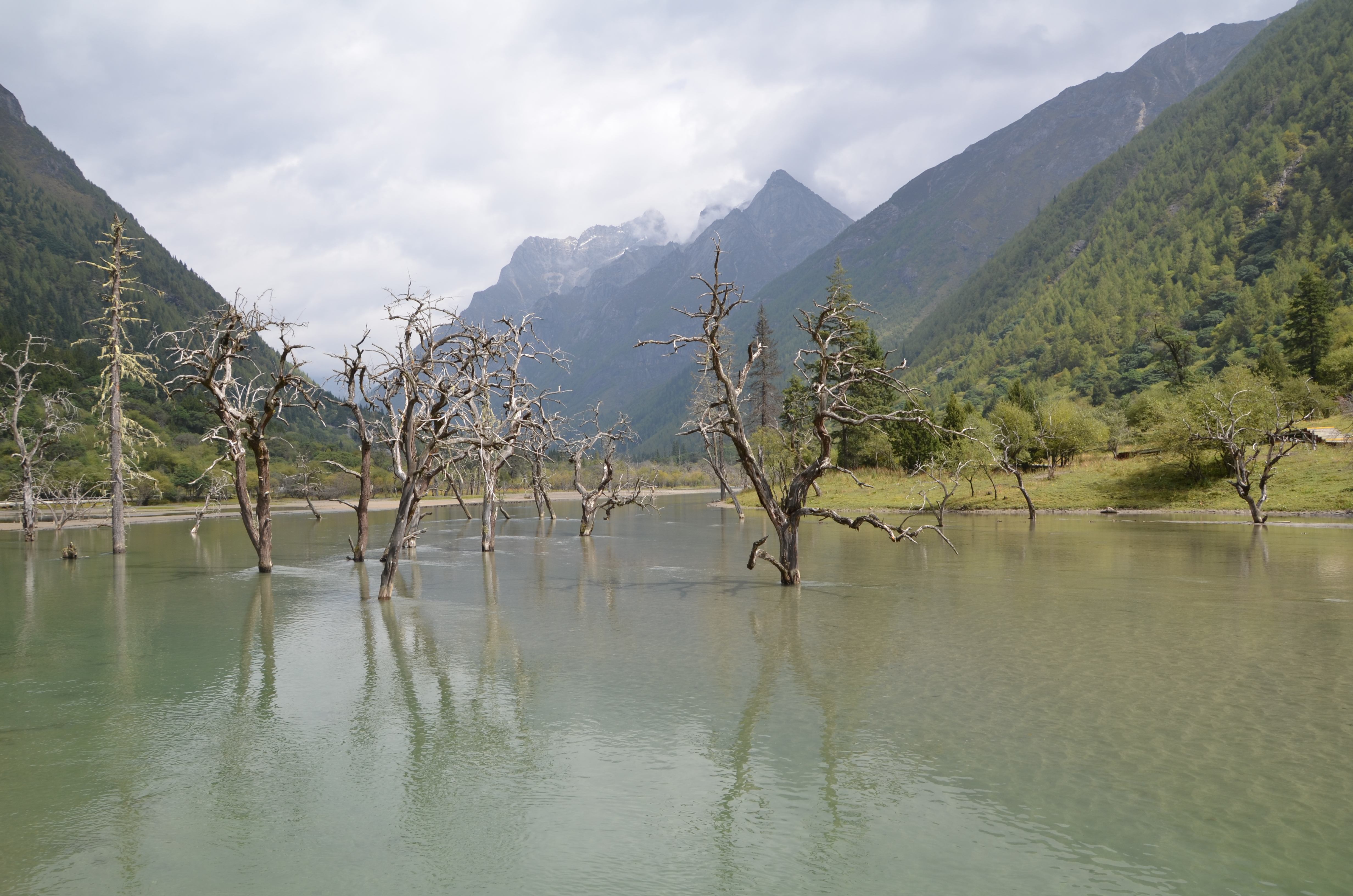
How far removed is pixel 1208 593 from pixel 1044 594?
4.32 meters

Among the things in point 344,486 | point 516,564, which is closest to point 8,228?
point 344,486

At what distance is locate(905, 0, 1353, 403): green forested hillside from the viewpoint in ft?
366

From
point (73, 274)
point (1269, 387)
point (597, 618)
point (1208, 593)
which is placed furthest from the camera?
point (73, 274)

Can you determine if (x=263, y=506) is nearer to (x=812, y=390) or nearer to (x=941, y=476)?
(x=812, y=390)

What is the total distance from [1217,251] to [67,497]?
175 meters

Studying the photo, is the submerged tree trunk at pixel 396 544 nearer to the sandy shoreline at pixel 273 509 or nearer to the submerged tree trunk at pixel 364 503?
the submerged tree trunk at pixel 364 503

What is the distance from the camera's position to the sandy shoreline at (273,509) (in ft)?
209

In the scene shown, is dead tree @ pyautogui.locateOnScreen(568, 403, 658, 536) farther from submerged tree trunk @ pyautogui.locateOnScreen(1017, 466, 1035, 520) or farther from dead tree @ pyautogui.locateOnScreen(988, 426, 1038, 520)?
submerged tree trunk @ pyautogui.locateOnScreen(1017, 466, 1035, 520)

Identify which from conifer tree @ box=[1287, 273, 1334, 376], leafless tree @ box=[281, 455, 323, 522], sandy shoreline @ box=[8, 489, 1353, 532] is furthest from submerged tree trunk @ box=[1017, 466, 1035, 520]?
leafless tree @ box=[281, 455, 323, 522]

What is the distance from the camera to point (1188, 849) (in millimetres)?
7305

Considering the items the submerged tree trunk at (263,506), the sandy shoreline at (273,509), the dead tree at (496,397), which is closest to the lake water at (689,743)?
the dead tree at (496,397)

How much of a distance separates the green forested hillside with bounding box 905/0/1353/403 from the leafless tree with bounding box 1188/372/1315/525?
83.1 ft

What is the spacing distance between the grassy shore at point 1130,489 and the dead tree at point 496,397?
26.8 metres

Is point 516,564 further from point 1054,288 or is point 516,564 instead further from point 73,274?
point 73,274
